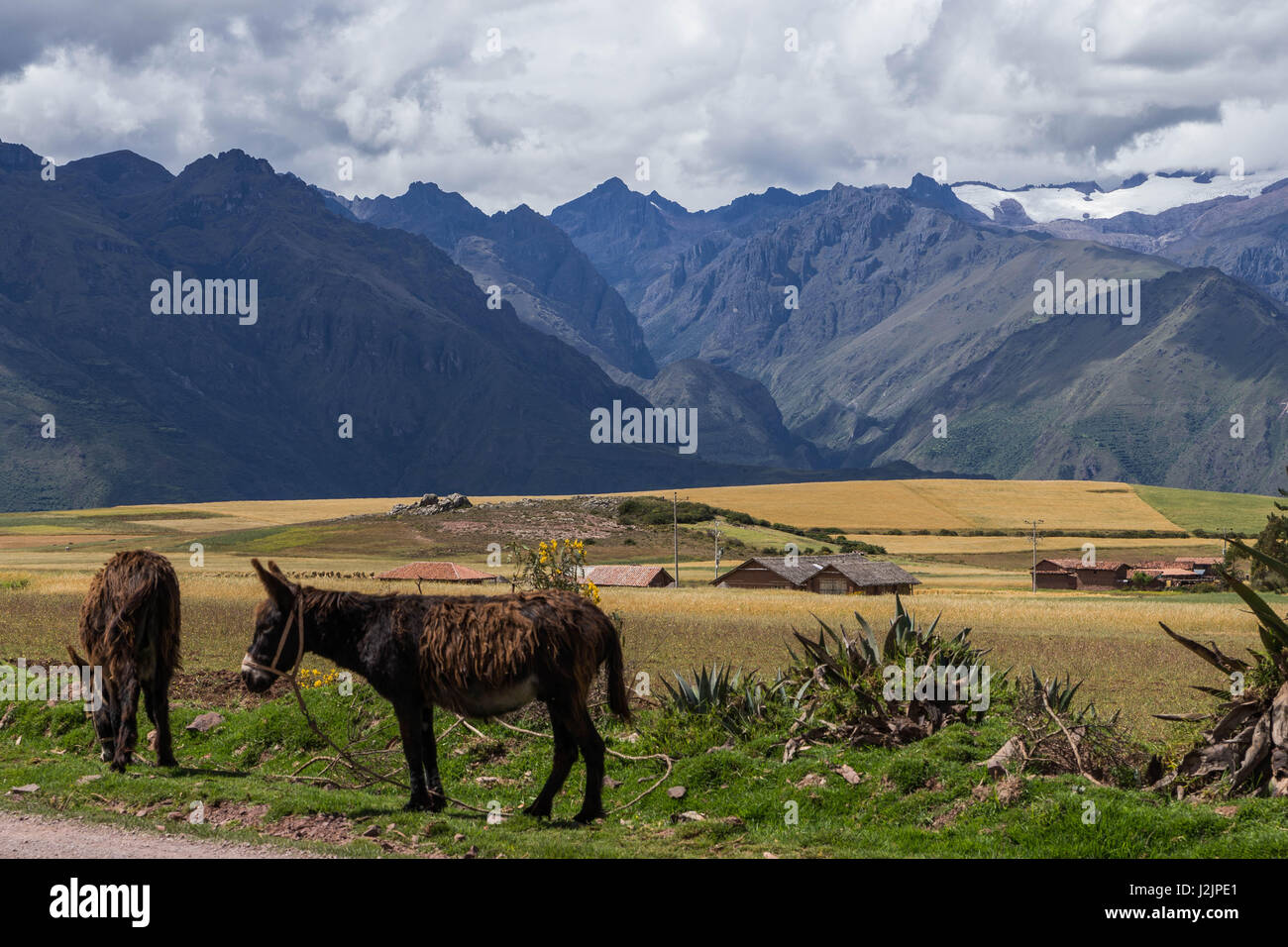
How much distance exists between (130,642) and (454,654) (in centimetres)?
551

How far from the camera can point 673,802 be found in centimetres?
1313

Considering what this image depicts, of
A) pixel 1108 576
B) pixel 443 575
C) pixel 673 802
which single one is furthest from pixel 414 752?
pixel 1108 576

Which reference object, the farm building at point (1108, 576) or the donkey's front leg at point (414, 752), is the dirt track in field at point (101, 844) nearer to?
the donkey's front leg at point (414, 752)

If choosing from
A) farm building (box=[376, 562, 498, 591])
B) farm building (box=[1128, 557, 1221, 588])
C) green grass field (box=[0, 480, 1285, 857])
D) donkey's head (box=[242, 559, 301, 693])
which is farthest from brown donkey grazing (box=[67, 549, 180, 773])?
farm building (box=[1128, 557, 1221, 588])

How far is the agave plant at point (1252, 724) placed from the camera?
11.1 m

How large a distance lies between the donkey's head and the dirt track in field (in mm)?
1814

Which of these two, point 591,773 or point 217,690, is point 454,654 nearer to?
point 591,773

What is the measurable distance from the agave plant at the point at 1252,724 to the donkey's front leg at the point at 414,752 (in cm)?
775

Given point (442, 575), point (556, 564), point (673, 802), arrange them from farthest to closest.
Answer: point (442, 575) → point (556, 564) → point (673, 802)

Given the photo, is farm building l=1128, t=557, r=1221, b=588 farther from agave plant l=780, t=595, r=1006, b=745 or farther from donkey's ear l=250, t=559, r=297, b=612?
donkey's ear l=250, t=559, r=297, b=612

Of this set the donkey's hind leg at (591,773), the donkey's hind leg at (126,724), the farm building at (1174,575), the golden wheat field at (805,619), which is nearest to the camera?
the donkey's hind leg at (591,773)

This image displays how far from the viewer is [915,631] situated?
50.9 ft

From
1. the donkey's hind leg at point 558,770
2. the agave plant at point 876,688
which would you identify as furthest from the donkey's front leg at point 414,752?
the agave plant at point 876,688
